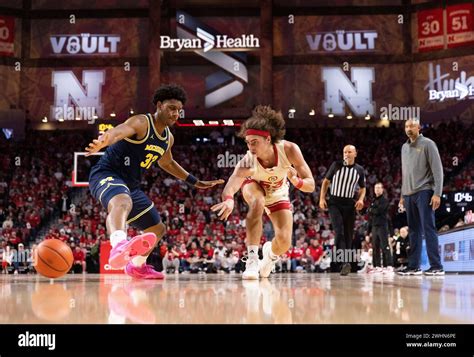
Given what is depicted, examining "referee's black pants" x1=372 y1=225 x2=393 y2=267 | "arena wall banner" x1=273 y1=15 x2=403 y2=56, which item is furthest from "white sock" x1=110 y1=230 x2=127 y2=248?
"arena wall banner" x1=273 y1=15 x2=403 y2=56

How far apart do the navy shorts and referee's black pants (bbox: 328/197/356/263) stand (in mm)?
2790

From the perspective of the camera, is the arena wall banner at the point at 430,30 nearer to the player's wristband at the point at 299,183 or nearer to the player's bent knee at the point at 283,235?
the player's bent knee at the point at 283,235

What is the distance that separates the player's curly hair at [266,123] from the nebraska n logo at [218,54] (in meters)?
16.9

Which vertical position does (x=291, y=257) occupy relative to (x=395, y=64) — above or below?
below

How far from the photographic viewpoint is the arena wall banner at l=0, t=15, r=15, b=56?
23656 mm

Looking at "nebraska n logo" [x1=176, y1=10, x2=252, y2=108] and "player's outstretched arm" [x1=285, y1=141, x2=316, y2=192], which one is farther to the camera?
"nebraska n logo" [x1=176, y1=10, x2=252, y2=108]

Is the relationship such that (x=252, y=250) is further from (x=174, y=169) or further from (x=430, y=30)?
(x=430, y=30)

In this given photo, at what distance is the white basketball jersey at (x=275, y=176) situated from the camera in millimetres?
5559

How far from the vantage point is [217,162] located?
21828mm

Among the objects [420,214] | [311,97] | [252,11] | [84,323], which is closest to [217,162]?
[311,97]

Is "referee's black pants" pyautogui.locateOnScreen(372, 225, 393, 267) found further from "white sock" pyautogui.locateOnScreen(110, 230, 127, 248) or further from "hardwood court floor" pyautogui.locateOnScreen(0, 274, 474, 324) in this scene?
"hardwood court floor" pyautogui.locateOnScreen(0, 274, 474, 324)

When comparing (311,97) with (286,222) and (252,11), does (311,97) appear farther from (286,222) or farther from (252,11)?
(286,222)

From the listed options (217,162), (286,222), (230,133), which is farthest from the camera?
(230,133)
